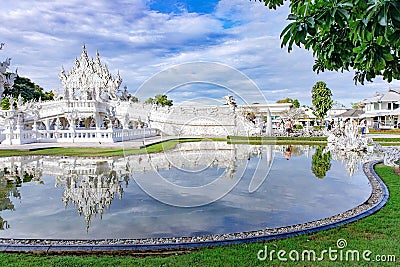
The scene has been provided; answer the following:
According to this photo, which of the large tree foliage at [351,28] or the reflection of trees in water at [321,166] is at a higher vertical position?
the large tree foliage at [351,28]

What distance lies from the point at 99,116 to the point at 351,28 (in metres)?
30.5

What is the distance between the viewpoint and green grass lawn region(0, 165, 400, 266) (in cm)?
433

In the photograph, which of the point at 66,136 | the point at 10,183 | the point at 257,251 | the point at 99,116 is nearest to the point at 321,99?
the point at 99,116

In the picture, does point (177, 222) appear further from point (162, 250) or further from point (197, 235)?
point (162, 250)

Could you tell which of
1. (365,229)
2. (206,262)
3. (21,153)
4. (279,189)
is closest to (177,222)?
(206,262)

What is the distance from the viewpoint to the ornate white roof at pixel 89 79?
36.1 metres

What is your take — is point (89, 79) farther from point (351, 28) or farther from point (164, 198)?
point (351, 28)

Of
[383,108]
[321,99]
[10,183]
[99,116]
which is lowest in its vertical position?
[10,183]

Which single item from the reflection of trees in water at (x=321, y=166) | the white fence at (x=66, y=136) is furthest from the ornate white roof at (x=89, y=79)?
the reflection of trees in water at (x=321, y=166)

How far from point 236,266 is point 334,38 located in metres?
3.02

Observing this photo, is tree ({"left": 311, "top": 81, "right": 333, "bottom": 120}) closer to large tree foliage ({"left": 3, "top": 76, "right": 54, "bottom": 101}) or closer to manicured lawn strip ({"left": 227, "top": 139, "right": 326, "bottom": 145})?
manicured lawn strip ({"left": 227, "top": 139, "right": 326, "bottom": 145})

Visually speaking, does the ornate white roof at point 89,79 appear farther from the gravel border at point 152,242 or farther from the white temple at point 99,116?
the gravel border at point 152,242

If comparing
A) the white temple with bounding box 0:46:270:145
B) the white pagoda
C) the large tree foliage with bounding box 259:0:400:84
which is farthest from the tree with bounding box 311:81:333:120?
the large tree foliage with bounding box 259:0:400:84

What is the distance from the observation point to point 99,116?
31188mm
